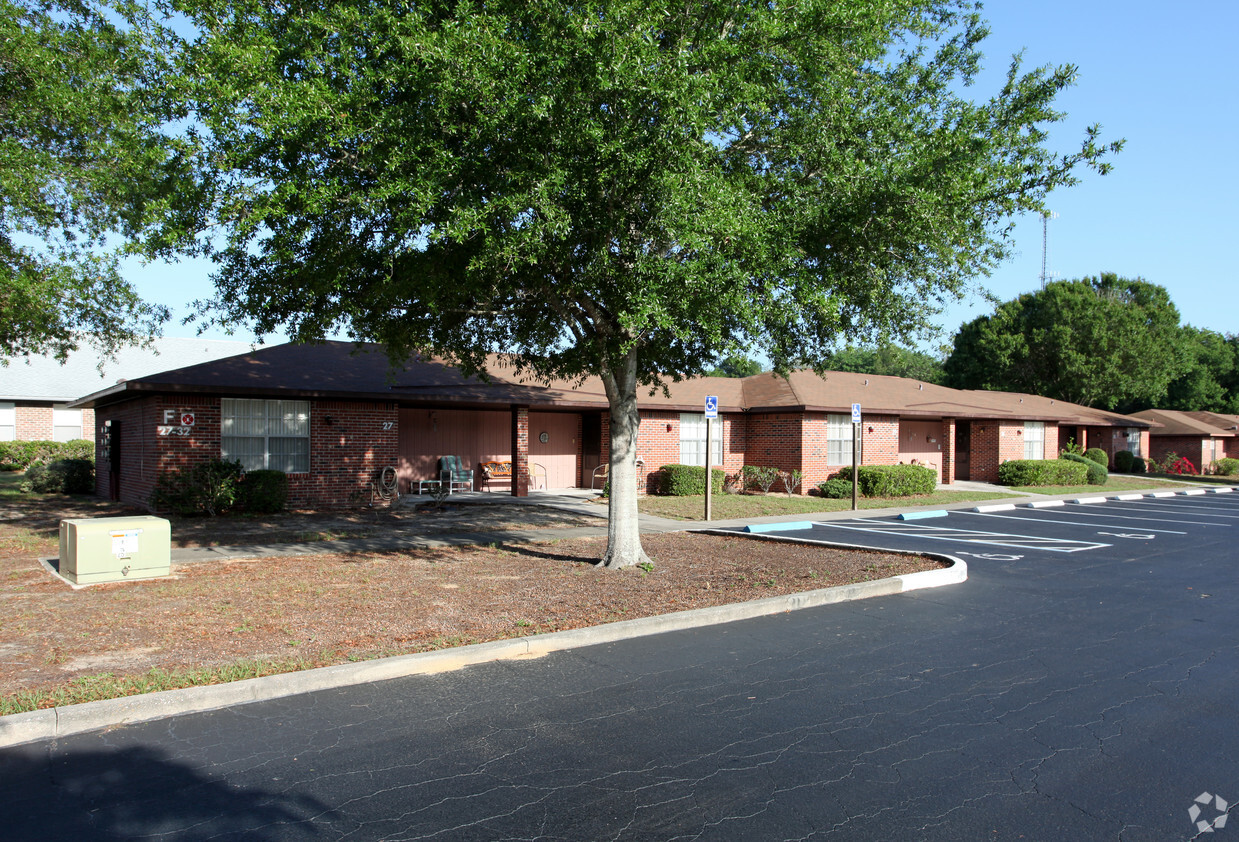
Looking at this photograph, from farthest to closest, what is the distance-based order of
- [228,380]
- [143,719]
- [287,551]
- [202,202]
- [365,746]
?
[228,380]
[287,551]
[202,202]
[143,719]
[365,746]

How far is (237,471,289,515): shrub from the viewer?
53.0ft

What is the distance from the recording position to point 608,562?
35.3 feet

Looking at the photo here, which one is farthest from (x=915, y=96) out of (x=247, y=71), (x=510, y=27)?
(x=247, y=71)

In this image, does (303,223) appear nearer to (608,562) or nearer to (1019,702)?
(608,562)

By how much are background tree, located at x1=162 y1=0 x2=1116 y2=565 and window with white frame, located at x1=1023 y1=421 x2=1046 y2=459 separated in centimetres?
2394

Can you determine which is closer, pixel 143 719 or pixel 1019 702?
pixel 143 719

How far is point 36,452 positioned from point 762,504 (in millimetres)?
26081

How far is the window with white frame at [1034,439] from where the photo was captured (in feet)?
105

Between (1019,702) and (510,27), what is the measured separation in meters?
7.98

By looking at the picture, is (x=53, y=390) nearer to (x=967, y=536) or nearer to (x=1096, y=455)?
(x=967, y=536)

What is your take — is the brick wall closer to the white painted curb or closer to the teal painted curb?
the teal painted curb

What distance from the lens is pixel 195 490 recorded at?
1568 cm

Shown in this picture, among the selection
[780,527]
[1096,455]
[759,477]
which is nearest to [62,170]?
[780,527]

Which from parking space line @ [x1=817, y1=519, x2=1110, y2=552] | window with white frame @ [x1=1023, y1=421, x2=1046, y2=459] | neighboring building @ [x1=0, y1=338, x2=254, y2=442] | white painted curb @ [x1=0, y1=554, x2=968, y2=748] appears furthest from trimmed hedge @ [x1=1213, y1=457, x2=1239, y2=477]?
neighboring building @ [x1=0, y1=338, x2=254, y2=442]
